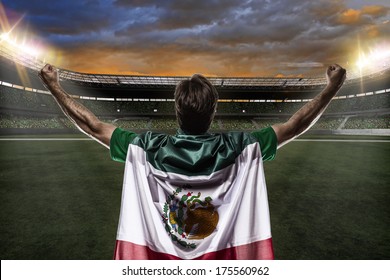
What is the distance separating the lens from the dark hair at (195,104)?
4.80ft

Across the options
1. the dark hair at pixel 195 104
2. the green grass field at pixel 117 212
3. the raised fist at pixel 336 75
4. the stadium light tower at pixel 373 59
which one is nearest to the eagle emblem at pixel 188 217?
the dark hair at pixel 195 104

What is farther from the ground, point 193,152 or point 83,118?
point 83,118

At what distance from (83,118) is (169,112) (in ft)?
176

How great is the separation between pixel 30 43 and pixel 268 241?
4610cm

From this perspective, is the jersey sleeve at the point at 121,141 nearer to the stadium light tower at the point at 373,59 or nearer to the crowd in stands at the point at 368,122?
the crowd in stands at the point at 368,122

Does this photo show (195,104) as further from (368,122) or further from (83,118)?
(368,122)

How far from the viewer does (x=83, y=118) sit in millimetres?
1643

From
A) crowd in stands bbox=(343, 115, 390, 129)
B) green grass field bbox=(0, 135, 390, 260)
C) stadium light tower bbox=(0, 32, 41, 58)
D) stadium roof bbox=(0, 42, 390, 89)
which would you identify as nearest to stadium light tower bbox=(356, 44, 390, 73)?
stadium roof bbox=(0, 42, 390, 89)

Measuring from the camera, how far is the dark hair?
146 centimetres

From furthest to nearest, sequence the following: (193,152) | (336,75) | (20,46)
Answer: (20,46) → (336,75) → (193,152)

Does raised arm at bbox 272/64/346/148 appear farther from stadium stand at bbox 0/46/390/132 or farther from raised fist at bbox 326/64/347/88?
stadium stand at bbox 0/46/390/132

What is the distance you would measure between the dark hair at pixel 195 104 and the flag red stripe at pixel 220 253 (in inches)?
26.4

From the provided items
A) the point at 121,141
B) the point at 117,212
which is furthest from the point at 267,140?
the point at 117,212
